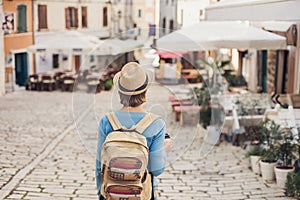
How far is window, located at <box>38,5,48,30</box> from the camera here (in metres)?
18.9

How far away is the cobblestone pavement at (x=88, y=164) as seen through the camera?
573 cm

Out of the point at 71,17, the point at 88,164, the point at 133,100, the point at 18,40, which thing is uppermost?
the point at 133,100

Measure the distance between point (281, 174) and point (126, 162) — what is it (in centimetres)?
358

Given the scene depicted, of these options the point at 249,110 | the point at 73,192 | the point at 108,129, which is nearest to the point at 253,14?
the point at 249,110

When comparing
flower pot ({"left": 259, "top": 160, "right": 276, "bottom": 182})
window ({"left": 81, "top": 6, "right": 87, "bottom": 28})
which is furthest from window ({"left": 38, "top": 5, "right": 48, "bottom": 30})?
flower pot ({"left": 259, "top": 160, "right": 276, "bottom": 182})

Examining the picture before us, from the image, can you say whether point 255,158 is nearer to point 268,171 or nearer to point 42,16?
point 268,171

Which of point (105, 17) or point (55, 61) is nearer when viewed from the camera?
point (55, 61)

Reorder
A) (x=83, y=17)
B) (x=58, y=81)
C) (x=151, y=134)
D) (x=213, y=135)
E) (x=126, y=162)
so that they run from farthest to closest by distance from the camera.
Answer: (x=83, y=17)
(x=58, y=81)
(x=213, y=135)
(x=151, y=134)
(x=126, y=162)

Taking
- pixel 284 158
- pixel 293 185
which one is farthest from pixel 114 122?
pixel 284 158

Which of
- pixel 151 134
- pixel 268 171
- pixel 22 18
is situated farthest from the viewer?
pixel 22 18

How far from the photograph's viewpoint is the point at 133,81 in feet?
9.87

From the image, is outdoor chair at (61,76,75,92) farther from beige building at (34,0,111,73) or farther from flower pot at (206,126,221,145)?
flower pot at (206,126,221,145)

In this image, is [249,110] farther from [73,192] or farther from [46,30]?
[46,30]

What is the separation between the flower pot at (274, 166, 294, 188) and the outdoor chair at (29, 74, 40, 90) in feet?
37.7
